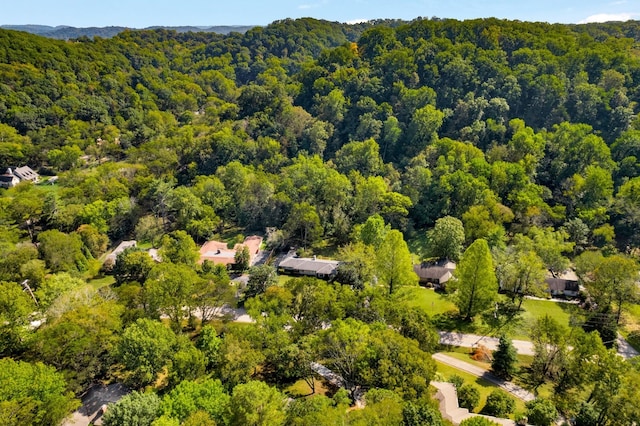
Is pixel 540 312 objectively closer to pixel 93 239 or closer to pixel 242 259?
pixel 242 259

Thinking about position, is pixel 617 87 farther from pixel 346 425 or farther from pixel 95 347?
pixel 95 347

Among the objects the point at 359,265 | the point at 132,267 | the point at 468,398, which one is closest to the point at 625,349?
the point at 468,398

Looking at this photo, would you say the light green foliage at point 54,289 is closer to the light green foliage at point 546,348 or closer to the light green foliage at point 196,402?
the light green foliage at point 196,402

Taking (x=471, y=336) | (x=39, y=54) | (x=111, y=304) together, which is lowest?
(x=471, y=336)

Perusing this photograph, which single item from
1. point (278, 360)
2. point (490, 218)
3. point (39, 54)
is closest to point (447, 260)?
point (490, 218)

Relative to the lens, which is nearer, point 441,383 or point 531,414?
point 531,414

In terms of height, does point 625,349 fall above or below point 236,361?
below
